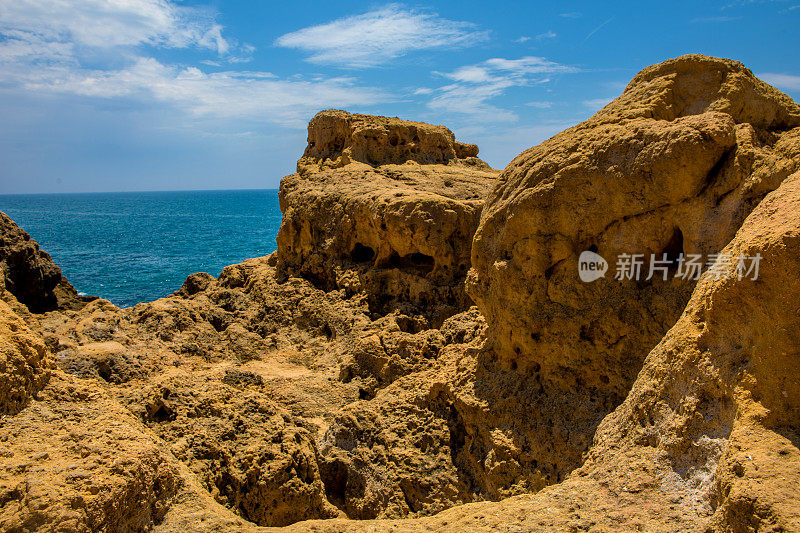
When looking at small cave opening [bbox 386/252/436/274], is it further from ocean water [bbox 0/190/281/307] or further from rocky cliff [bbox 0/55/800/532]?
ocean water [bbox 0/190/281/307]

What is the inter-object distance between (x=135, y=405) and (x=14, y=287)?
240 inches

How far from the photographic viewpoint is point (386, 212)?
984cm

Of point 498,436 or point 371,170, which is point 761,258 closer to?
point 498,436

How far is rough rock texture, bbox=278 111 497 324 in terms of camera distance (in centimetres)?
950

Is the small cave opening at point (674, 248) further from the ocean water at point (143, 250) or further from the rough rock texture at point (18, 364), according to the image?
the ocean water at point (143, 250)

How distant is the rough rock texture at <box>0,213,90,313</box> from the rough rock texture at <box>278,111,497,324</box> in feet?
14.2

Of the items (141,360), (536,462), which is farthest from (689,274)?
(141,360)

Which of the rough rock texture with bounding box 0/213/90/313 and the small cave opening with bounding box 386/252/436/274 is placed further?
the small cave opening with bounding box 386/252/436/274

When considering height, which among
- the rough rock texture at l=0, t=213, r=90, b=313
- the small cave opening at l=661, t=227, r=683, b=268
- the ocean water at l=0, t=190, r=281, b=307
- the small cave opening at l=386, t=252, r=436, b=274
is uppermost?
the small cave opening at l=661, t=227, r=683, b=268

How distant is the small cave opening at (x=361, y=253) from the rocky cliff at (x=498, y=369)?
0.26m

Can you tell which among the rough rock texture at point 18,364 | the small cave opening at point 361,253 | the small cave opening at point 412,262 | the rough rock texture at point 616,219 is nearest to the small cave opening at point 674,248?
the rough rock texture at point 616,219

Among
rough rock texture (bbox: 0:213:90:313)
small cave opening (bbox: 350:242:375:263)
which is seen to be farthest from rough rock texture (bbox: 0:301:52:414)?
small cave opening (bbox: 350:242:375:263)

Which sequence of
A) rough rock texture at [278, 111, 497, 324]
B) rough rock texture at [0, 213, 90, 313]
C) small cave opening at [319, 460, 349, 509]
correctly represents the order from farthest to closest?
rough rock texture at [0, 213, 90, 313]
rough rock texture at [278, 111, 497, 324]
small cave opening at [319, 460, 349, 509]

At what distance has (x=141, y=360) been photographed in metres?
7.83
